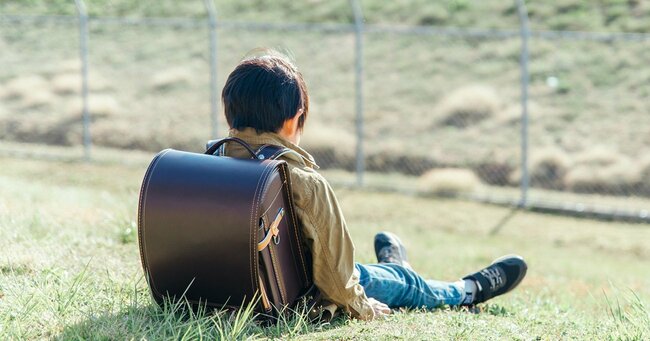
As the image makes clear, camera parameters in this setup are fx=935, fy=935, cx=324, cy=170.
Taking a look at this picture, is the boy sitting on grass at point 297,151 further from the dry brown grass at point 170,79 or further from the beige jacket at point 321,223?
the dry brown grass at point 170,79

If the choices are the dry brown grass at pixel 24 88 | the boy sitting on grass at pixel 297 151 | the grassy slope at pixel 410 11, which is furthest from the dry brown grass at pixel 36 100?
the boy sitting on grass at pixel 297 151

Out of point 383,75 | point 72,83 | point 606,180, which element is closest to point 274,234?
point 606,180

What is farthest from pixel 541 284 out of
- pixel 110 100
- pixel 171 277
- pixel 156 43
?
pixel 156 43

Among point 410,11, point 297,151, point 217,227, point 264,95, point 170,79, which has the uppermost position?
point 410,11

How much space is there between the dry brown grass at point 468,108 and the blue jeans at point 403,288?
10.8 meters

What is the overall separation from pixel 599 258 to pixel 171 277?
6.24m

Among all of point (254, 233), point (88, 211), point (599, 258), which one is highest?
point (254, 233)

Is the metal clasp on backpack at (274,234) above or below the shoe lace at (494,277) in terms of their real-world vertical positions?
above

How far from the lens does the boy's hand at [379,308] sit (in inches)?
165

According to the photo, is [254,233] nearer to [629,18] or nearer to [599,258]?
[599,258]

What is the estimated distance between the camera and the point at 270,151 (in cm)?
383

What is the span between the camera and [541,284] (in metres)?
7.14

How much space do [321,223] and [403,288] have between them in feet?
2.90

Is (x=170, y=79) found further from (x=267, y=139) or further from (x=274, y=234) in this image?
(x=274, y=234)
